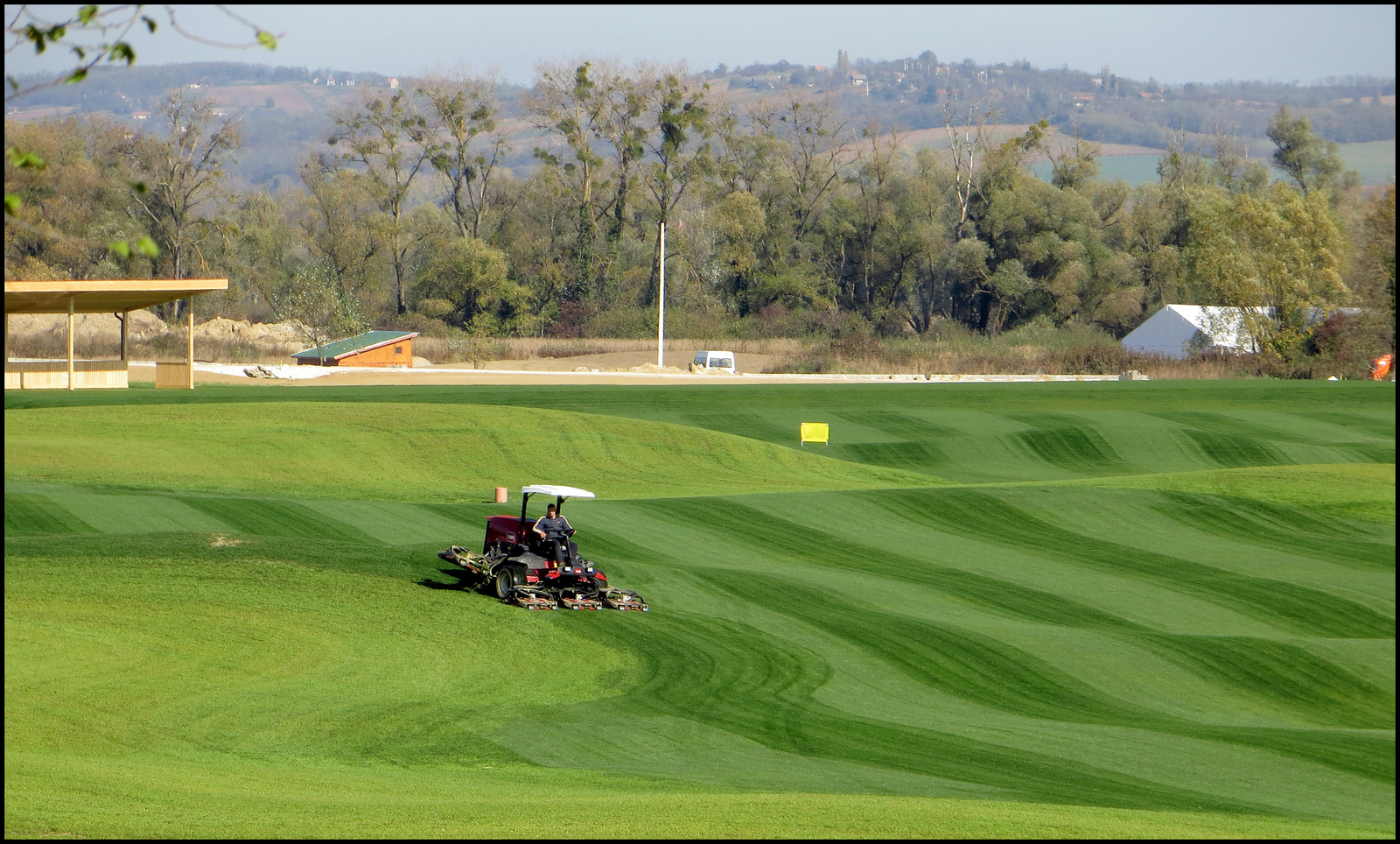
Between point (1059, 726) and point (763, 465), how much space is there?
941 inches

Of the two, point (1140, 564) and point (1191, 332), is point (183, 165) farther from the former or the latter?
point (1140, 564)

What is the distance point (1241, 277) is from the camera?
68875 mm

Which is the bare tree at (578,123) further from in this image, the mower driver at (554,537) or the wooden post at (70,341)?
the mower driver at (554,537)

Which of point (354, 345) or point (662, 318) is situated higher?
point (662, 318)

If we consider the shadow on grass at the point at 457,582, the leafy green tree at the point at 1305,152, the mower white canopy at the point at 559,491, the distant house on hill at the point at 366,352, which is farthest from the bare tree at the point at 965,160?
the shadow on grass at the point at 457,582

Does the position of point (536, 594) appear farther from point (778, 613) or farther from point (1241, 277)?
point (1241, 277)

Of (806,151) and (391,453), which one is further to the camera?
(806,151)

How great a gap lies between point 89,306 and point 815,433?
80.5 feet

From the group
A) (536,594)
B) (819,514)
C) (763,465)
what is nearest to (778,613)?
(536,594)

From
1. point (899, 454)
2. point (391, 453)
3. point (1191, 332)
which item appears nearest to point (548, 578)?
point (391, 453)

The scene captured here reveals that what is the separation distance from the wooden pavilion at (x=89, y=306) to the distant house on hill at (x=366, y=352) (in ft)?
73.5

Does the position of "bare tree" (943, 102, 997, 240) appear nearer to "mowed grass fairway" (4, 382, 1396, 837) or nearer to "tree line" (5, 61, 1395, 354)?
"tree line" (5, 61, 1395, 354)

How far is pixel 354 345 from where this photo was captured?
73.1m

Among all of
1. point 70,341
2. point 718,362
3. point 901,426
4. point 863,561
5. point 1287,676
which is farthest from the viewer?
point 718,362
